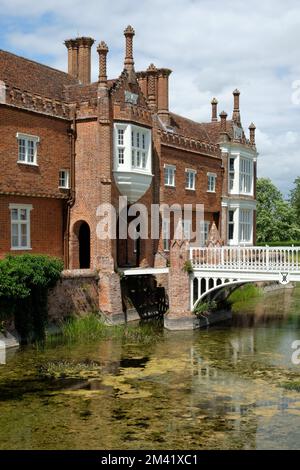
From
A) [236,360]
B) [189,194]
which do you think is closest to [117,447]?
[236,360]

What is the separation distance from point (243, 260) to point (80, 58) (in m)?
15.4

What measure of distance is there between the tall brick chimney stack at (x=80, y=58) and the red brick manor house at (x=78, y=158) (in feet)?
0.18

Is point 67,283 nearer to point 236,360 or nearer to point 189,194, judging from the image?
point 236,360

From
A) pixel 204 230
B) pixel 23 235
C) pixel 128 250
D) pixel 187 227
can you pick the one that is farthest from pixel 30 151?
pixel 204 230

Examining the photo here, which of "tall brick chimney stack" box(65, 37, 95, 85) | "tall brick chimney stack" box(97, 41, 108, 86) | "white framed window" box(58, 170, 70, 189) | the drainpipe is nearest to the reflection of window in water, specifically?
the drainpipe

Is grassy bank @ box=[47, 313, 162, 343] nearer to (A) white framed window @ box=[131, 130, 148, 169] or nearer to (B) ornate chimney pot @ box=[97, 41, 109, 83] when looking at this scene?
(A) white framed window @ box=[131, 130, 148, 169]

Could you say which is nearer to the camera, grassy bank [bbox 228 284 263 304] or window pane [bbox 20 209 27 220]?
window pane [bbox 20 209 27 220]

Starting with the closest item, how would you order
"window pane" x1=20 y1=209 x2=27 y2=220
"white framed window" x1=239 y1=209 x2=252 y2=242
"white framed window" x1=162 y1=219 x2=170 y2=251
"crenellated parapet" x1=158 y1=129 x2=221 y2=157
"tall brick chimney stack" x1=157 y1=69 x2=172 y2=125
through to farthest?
"window pane" x1=20 y1=209 x2=27 y2=220 < "white framed window" x1=162 y1=219 x2=170 y2=251 < "crenellated parapet" x1=158 y1=129 x2=221 y2=157 < "tall brick chimney stack" x1=157 y1=69 x2=172 y2=125 < "white framed window" x1=239 y1=209 x2=252 y2=242

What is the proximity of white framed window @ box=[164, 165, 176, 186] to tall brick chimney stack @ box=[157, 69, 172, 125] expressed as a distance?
4.16 metres

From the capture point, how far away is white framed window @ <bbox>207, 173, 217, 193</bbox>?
123 ft

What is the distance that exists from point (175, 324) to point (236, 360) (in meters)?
6.02

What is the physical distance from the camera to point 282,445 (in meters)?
12.0

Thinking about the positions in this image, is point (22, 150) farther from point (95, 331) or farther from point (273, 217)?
point (273, 217)

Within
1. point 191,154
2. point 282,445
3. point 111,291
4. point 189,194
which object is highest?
point 191,154
